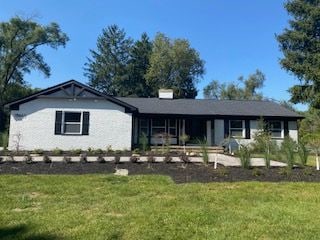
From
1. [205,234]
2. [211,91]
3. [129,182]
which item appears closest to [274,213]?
[205,234]

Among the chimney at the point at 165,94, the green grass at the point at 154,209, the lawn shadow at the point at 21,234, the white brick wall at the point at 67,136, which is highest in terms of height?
the chimney at the point at 165,94

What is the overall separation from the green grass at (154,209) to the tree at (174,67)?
1740 inches

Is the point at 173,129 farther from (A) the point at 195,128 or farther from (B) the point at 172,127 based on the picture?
(A) the point at 195,128

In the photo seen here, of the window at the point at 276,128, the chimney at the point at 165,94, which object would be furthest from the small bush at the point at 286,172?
the chimney at the point at 165,94

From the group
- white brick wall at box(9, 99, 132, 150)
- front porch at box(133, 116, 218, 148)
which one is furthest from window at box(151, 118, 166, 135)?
white brick wall at box(9, 99, 132, 150)

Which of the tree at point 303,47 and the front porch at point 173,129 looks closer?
the front porch at point 173,129

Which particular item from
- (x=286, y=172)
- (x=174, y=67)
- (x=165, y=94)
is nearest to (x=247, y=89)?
(x=174, y=67)

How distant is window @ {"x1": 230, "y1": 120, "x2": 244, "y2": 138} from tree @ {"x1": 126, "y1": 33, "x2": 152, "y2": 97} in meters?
30.2

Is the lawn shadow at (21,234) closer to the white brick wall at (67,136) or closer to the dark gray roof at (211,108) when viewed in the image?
the white brick wall at (67,136)

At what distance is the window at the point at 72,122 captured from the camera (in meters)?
21.1

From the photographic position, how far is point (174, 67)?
175 ft

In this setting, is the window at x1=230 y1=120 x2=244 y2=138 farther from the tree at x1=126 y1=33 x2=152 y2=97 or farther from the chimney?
the tree at x1=126 y1=33 x2=152 y2=97

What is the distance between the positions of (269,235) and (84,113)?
57.4 feet

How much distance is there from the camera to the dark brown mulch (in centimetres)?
995
